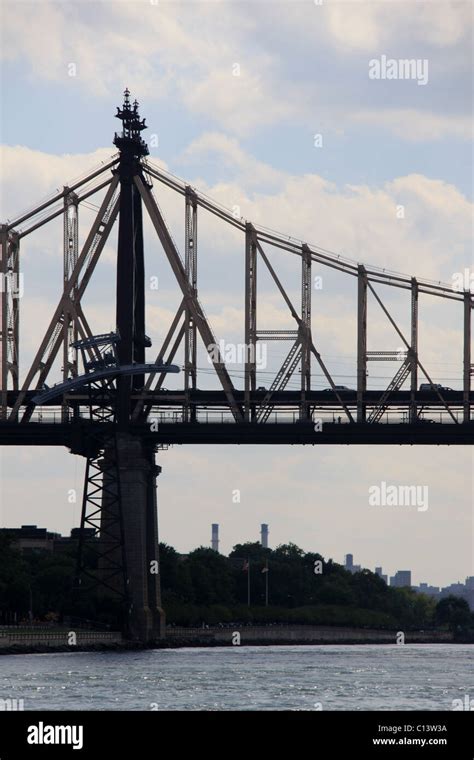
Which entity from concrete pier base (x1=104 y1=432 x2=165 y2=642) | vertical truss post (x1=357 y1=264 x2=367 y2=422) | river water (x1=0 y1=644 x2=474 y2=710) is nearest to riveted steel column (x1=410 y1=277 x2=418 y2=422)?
vertical truss post (x1=357 y1=264 x2=367 y2=422)

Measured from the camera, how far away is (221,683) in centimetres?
9850

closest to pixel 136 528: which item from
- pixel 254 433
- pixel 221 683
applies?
pixel 254 433

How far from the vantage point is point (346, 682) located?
10225cm

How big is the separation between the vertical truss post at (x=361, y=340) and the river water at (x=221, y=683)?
20.4m

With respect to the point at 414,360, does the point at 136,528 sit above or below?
below

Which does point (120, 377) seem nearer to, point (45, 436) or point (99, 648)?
point (45, 436)

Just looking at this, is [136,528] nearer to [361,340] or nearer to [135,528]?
[135,528]

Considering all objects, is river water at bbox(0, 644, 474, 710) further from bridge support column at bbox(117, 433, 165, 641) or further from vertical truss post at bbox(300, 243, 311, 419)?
vertical truss post at bbox(300, 243, 311, 419)

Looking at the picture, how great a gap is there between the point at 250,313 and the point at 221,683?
174 feet

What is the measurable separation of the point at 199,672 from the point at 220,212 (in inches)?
1972

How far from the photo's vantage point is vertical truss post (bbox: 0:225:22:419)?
149m

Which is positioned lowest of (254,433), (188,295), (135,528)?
(135,528)
